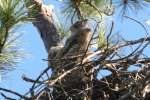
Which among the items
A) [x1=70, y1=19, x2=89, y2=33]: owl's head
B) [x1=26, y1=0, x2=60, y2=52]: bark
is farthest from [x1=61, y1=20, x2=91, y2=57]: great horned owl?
[x1=26, y1=0, x2=60, y2=52]: bark

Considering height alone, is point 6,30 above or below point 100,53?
above

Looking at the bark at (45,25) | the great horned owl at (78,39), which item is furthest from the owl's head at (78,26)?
the bark at (45,25)

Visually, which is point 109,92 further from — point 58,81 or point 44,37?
point 44,37

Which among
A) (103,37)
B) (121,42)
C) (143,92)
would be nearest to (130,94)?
(143,92)

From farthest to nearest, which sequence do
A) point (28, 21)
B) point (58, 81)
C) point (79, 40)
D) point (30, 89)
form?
point (79, 40), point (28, 21), point (58, 81), point (30, 89)

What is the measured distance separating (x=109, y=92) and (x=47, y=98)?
1.07ft

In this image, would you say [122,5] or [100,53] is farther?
[122,5]

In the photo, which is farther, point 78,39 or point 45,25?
point 45,25

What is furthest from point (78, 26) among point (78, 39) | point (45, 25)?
point (45, 25)

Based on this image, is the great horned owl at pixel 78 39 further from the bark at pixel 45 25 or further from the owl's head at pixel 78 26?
the bark at pixel 45 25

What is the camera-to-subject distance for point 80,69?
3.83 metres

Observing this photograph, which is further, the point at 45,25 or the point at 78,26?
the point at 45,25

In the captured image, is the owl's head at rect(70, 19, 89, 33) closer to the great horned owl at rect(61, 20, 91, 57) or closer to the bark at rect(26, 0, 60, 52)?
the great horned owl at rect(61, 20, 91, 57)

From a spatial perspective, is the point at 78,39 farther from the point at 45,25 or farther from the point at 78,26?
the point at 45,25
